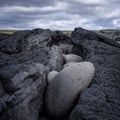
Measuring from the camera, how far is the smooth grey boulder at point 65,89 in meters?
6.94

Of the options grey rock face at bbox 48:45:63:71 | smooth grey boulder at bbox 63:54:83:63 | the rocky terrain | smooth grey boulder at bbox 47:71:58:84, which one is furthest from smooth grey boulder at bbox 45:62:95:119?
smooth grey boulder at bbox 63:54:83:63

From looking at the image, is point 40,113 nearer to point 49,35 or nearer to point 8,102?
point 8,102

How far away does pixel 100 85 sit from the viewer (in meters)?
7.01

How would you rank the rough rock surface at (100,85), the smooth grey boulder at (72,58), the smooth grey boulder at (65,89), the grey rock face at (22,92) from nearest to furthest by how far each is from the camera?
the rough rock surface at (100,85)
the grey rock face at (22,92)
the smooth grey boulder at (65,89)
the smooth grey boulder at (72,58)

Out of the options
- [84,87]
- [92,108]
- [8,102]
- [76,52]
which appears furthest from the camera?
[76,52]

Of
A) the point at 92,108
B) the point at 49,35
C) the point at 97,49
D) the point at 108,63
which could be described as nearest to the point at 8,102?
the point at 92,108

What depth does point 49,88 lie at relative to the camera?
733 centimetres

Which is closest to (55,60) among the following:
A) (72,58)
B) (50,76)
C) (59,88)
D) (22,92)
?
(50,76)

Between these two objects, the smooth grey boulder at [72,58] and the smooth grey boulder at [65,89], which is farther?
the smooth grey boulder at [72,58]

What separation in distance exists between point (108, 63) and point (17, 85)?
314 centimetres

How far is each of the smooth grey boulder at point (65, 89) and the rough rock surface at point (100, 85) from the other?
0.31 m

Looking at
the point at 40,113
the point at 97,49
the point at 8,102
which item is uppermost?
the point at 97,49

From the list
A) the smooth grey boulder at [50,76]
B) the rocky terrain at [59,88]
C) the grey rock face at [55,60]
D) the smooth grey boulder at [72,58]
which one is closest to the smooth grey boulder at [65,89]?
the rocky terrain at [59,88]

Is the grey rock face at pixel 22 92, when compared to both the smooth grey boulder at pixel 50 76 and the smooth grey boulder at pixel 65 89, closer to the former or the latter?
the smooth grey boulder at pixel 50 76
